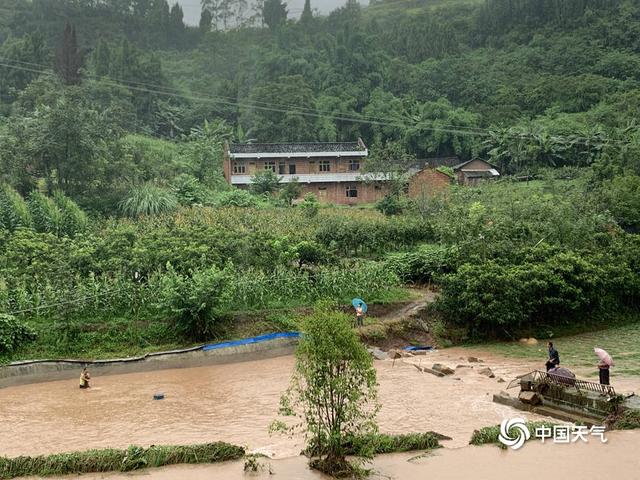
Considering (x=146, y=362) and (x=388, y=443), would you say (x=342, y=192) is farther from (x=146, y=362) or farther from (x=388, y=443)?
(x=388, y=443)

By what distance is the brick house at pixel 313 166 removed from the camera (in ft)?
143

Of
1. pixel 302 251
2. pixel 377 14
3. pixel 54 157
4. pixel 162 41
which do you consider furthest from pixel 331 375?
pixel 377 14

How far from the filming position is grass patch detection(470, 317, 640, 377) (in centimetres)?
1886

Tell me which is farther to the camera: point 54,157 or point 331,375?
point 54,157

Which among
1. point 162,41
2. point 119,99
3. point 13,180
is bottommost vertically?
point 13,180

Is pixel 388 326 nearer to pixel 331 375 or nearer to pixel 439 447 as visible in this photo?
pixel 439 447

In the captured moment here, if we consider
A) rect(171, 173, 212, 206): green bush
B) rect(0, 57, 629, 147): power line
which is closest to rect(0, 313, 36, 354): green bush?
rect(171, 173, 212, 206): green bush

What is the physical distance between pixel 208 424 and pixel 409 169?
3102 cm

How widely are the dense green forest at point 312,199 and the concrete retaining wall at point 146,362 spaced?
941 mm

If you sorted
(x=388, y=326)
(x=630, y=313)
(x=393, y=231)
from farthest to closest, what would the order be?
(x=393, y=231), (x=630, y=313), (x=388, y=326)

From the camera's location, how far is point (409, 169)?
43.8 meters

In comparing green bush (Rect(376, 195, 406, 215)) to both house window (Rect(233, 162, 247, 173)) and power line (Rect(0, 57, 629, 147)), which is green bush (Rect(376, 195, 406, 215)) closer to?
house window (Rect(233, 162, 247, 173))

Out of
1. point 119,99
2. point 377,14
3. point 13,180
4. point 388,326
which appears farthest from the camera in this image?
point 377,14

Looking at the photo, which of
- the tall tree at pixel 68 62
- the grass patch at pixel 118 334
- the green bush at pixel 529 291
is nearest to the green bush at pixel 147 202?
the grass patch at pixel 118 334
